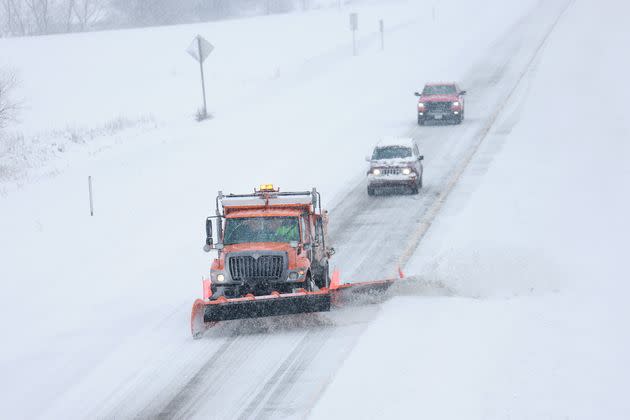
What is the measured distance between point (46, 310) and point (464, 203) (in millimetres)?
11921

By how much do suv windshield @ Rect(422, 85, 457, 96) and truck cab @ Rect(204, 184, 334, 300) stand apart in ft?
74.0

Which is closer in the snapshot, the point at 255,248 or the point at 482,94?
the point at 255,248

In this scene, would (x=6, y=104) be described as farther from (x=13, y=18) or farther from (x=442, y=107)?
(x=13, y=18)

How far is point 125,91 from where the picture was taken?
2056 inches

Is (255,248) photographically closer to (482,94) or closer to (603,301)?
(603,301)

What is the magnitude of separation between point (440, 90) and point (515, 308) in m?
23.1

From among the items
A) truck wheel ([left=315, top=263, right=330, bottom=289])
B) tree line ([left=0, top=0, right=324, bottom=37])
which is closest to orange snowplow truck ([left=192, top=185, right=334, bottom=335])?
truck wheel ([left=315, top=263, right=330, bottom=289])

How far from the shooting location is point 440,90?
122 feet

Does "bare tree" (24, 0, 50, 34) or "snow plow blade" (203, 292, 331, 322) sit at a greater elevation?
"bare tree" (24, 0, 50, 34)

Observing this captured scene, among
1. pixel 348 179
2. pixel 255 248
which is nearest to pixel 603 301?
pixel 255 248

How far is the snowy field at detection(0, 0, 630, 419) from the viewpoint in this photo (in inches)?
481

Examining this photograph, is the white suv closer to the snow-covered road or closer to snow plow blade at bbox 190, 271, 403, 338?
the snow-covered road

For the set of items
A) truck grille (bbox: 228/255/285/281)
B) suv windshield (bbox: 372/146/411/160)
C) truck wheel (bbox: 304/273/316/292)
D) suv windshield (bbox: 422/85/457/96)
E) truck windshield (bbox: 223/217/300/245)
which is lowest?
truck wheel (bbox: 304/273/316/292)

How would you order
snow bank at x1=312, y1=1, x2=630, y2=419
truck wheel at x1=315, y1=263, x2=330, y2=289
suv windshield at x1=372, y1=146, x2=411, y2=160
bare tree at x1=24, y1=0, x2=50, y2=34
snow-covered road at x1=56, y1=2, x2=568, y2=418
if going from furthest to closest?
bare tree at x1=24, y1=0, x2=50, y2=34, suv windshield at x1=372, y1=146, x2=411, y2=160, truck wheel at x1=315, y1=263, x2=330, y2=289, snow-covered road at x1=56, y1=2, x2=568, y2=418, snow bank at x1=312, y1=1, x2=630, y2=419
